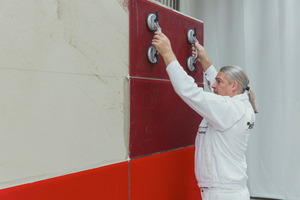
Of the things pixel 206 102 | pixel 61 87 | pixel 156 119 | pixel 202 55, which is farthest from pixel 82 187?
pixel 202 55

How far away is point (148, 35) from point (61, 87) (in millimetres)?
565

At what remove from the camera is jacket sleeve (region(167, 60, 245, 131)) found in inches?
50.3

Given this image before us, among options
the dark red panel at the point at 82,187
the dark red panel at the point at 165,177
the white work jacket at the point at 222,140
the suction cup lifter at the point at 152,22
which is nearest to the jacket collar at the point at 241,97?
the white work jacket at the point at 222,140

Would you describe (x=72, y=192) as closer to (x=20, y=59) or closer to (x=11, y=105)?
(x=11, y=105)

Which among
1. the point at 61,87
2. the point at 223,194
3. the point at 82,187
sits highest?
the point at 61,87

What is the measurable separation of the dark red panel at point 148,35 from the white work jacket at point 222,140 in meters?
0.27

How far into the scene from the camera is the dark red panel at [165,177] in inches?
50.1

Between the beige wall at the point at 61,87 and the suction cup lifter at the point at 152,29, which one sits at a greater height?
the suction cup lifter at the point at 152,29

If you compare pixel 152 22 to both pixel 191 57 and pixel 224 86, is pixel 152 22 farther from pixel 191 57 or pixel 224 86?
pixel 224 86

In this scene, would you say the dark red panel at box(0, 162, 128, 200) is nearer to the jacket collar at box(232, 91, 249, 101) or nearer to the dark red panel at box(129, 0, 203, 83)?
the dark red panel at box(129, 0, 203, 83)

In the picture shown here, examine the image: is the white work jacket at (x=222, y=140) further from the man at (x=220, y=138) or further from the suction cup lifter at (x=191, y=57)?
the suction cup lifter at (x=191, y=57)

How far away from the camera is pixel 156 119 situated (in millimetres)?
1401

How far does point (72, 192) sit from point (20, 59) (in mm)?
496

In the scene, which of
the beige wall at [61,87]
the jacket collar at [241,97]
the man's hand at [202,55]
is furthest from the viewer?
the man's hand at [202,55]
